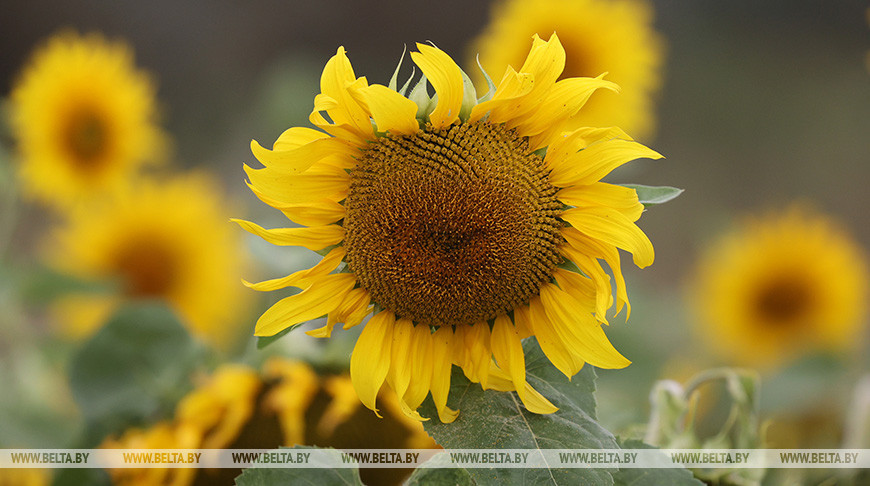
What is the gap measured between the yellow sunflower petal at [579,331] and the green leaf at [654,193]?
2.0 inches

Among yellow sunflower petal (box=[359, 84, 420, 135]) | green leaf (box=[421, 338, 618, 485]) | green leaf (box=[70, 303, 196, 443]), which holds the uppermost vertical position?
yellow sunflower petal (box=[359, 84, 420, 135])

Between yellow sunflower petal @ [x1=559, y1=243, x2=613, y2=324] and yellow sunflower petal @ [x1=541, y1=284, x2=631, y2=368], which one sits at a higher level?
yellow sunflower petal @ [x1=559, y1=243, x2=613, y2=324]

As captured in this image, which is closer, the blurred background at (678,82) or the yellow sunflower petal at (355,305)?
the yellow sunflower petal at (355,305)

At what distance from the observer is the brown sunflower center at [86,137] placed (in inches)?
34.0

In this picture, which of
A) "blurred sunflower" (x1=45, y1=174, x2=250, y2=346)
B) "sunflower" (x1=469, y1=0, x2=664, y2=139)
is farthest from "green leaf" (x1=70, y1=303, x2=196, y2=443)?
"sunflower" (x1=469, y1=0, x2=664, y2=139)

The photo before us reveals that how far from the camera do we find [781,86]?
1479mm

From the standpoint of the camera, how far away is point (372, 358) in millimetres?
309

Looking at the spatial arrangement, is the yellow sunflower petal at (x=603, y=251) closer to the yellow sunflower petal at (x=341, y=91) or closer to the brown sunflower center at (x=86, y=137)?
the yellow sunflower petal at (x=341, y=91)

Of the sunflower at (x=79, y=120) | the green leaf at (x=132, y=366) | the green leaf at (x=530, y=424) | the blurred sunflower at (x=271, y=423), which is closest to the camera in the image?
the green leaf at (x=530, y=424)

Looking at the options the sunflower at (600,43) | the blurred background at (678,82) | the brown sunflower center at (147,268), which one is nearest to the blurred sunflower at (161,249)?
the brown sunflower center at (147,268)

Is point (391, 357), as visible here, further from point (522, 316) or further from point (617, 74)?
point (617, 74)

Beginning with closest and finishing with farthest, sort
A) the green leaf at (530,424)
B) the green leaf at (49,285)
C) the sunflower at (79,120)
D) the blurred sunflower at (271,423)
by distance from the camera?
the green leaf at (530,424) < the blurred sunflower at (271,423) < the green leaf at (49,285) < the sunflower at (79,120)

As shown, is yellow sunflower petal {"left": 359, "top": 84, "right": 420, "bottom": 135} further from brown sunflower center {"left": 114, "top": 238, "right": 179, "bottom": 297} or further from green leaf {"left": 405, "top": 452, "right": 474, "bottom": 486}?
brown sunflower center {"left": 114, "top": 238, "right": 179, "bottom": 297}

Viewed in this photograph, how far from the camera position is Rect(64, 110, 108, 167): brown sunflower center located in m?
0.86
